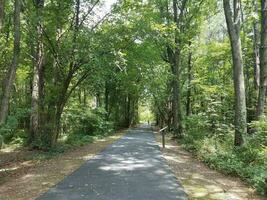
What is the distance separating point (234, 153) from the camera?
11195 mm

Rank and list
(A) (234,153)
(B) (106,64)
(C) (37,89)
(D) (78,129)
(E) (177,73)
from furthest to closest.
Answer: (D) (78,129), (E) (177,73), (C) (37,89), (B) (106,64), (A) (234,153)

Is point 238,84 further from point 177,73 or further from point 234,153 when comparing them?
point 177,73

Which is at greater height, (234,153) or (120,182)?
(234,153)

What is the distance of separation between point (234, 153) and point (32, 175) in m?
6.37

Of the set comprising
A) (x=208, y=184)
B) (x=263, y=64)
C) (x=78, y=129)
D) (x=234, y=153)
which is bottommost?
(x=208, y=184)

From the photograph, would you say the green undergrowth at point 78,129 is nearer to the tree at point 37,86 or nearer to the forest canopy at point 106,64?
the forest canopy at point 106,64

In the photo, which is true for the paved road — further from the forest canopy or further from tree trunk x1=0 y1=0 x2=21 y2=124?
tree trunk x1=0 y1=0 x2=21 y2=124

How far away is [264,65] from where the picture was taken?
13.1 metres

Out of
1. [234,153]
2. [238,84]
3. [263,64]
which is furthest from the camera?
[263,64]

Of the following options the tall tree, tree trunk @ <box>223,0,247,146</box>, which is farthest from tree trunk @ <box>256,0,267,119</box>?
the tall tree

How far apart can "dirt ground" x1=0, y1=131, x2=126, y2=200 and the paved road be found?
1.12 feet

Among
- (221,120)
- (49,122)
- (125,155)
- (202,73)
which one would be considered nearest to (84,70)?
(49,122)

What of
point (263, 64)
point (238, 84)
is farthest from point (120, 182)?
point (263, 64)

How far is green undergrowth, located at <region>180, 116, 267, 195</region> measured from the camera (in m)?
8.36
